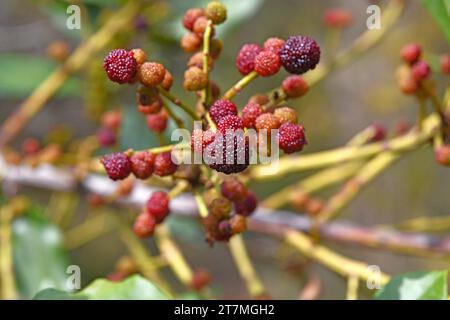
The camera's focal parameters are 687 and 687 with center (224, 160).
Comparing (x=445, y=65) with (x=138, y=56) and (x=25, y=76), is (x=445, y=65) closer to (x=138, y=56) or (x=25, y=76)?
(x=138, y=56)

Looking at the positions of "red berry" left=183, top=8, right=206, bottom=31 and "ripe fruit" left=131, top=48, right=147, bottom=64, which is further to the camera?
"red berry" left=183, top=8, right=206, bottom=31

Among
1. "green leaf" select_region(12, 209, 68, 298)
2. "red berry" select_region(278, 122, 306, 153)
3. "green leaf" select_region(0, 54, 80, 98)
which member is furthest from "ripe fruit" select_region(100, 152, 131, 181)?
"green leaf" select_region(0, 54, 80, 98)

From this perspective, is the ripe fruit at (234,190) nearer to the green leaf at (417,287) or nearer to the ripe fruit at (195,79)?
the ripe fruit at (195,79)

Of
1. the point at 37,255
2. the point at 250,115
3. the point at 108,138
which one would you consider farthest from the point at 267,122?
the point at 37,255

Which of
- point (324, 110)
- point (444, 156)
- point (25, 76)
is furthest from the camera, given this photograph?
point (324, 110)

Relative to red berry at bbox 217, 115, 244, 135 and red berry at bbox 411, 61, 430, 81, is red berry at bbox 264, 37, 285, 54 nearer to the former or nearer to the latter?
red berry at bbox 217, 115, 244, 135
